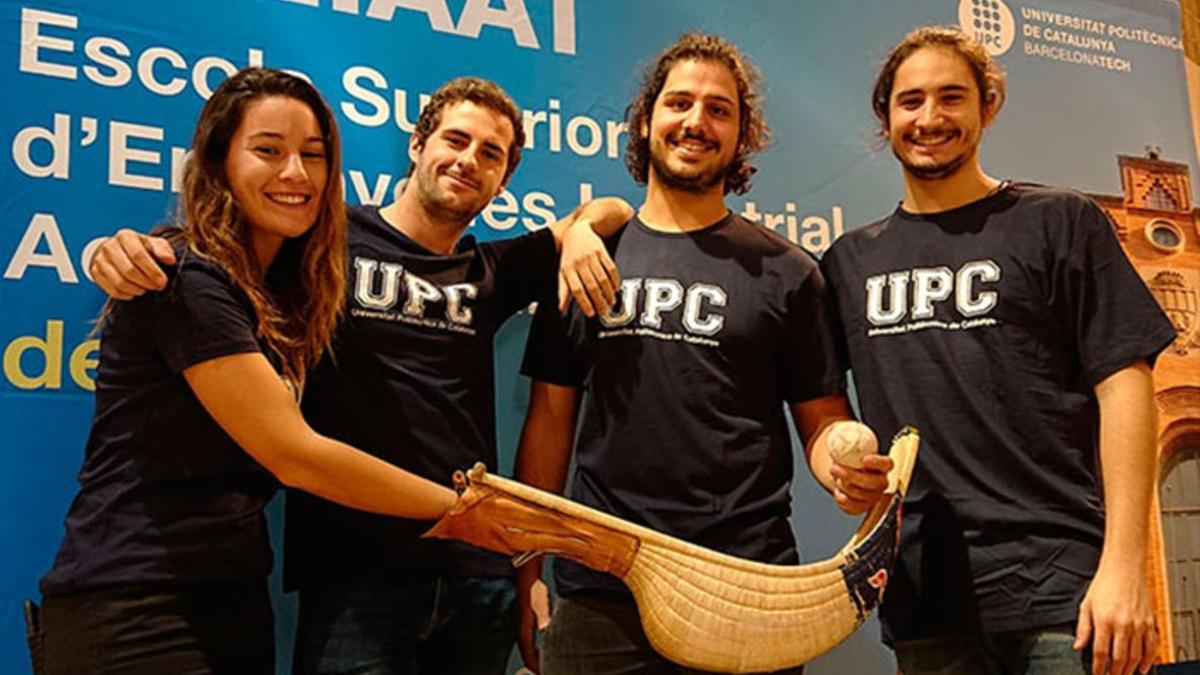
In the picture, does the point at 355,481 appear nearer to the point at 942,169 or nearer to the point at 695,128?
the point at 695,128

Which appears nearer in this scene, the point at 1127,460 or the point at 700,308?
the point at 1127,460

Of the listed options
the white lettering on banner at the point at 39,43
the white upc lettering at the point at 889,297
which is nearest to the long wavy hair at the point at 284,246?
the white lettering on banner at the point at 39,43

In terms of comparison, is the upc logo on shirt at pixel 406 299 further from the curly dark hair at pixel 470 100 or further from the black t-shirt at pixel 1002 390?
the black t-shirt at pixel 1002 390

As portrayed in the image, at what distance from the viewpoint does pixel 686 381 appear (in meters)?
1.79

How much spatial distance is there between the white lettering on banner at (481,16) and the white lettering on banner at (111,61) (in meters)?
0.28

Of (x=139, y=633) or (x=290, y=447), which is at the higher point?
(x=290, y=447)

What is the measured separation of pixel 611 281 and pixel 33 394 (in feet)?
3.53

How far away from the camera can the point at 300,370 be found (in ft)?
5.03

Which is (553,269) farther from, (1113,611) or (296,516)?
(1113,611)

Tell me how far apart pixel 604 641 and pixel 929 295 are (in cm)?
82

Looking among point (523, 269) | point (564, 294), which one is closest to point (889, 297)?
point (564, 294)

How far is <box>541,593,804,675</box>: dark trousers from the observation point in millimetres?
1692

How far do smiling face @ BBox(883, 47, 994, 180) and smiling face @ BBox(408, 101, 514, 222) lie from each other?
758 millimetres

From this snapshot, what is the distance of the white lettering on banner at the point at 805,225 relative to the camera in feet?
8.50
